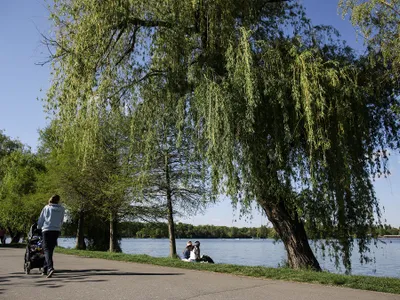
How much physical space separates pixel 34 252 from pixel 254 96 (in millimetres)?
6258

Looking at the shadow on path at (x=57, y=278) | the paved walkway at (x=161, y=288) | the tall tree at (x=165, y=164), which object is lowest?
the paved walkway at (x=161, y=288)

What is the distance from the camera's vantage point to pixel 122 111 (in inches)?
471

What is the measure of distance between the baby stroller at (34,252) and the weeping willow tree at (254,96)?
2.69 meters

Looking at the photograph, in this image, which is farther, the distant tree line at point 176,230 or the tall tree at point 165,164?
the tall tree at point 165,164

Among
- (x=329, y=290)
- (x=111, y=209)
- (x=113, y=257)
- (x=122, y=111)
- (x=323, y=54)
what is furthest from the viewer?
(x=111, y=209)

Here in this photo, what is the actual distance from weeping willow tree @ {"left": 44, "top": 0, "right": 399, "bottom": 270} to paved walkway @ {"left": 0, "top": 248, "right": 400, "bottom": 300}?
2.52 metres

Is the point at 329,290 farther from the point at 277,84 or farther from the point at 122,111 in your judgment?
the point at 122,111

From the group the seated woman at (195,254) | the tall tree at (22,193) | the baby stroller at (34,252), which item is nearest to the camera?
the baby stroller at (34,252)

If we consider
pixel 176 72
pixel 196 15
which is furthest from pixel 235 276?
pixel 196 15

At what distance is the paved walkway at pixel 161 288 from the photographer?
592 centimetres

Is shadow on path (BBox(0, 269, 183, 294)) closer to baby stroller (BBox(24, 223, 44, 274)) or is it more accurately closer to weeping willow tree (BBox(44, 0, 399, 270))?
baby stroller (BBox(24, 223, 44, 274))

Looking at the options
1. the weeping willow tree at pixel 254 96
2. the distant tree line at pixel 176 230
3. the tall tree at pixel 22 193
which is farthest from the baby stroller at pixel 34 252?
the tall tree at pixel 22 193

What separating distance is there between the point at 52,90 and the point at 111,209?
13.2 metres

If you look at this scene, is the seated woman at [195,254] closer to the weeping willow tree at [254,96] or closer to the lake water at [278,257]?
the lake water at [278,257]
